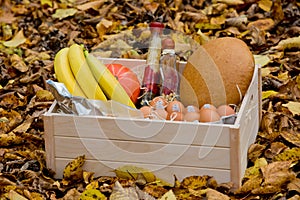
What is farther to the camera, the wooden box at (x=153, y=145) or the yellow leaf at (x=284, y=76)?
the yellow leaf at (x=284, y=76)

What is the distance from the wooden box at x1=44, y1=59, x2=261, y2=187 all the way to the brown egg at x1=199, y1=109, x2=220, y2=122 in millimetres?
106

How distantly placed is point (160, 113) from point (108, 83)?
0.28m

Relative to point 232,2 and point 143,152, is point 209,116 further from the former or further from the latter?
point 232,2

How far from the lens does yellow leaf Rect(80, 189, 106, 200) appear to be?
2.65 metres

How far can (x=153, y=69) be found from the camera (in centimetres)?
318

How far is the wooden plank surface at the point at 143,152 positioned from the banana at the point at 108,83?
0.26 meters

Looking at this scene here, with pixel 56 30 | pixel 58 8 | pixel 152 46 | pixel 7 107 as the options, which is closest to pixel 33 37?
pixel 56 30

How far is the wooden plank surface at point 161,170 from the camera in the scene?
2.65m

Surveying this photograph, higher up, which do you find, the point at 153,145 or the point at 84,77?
the point at 84,77

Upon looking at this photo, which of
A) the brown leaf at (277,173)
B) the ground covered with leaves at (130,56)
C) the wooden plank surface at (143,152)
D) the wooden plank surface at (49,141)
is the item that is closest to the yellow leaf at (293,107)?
the ground covered with leaves at (130,56)

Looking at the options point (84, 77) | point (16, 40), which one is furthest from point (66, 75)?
point (16, 40)

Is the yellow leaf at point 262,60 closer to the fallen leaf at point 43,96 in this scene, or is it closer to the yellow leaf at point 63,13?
the fallen leaf at point 43,96

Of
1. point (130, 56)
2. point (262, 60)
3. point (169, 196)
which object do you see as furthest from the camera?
point (130, 56)

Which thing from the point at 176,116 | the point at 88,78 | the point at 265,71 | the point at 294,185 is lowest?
the point at 294,185
